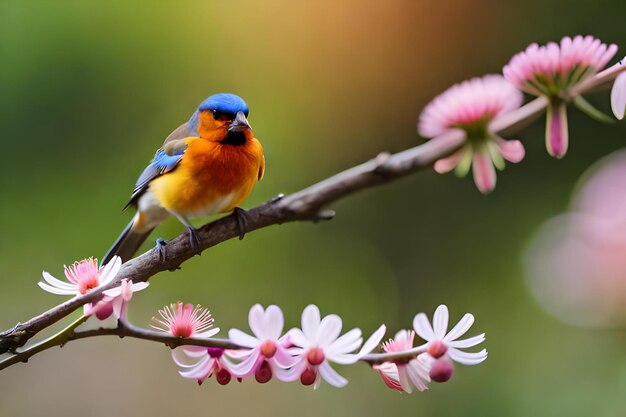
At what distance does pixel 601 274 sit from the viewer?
2.75 feet

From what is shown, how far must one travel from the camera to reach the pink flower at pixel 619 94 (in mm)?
313

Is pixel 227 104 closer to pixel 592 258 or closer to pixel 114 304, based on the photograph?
pixel 114 304

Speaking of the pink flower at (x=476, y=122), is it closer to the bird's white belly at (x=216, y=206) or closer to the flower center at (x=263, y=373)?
the flower center at (x=263, y=373)

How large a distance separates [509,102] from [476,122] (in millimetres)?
14

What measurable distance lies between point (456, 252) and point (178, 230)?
2.61 feet

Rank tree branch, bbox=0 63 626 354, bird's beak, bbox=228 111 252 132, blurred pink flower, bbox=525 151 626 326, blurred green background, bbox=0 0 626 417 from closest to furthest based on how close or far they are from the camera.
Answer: tree branch, bbox=0 63 626 354 → bird's beak, bbox=228 111 252 132 → blurred pink flower, bbox=525 151 626 326 → blurred green background, bbox=0 0 626 417

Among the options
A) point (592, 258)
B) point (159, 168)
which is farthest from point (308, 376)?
point (592, 258)

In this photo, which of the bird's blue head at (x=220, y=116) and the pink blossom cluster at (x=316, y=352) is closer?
the pink blossom cluster at (x=316, y=352)

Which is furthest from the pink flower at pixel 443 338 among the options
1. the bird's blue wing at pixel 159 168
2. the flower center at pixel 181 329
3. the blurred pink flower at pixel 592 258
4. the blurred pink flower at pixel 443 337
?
the blurred pink flower at pixel 592 258

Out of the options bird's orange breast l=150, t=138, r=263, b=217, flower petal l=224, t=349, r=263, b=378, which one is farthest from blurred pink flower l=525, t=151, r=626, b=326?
flower petal l=224, t=349, r=263, b=378

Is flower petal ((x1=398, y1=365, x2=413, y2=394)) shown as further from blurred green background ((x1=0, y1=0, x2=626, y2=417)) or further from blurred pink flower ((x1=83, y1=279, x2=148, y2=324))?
blurred green background ((x1=0, y1=0, x2=626, y2=417))

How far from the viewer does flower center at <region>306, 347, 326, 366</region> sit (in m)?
0.32

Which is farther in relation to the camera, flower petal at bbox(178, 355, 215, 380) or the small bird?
the small bird

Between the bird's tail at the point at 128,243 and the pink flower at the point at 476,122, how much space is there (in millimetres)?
271
